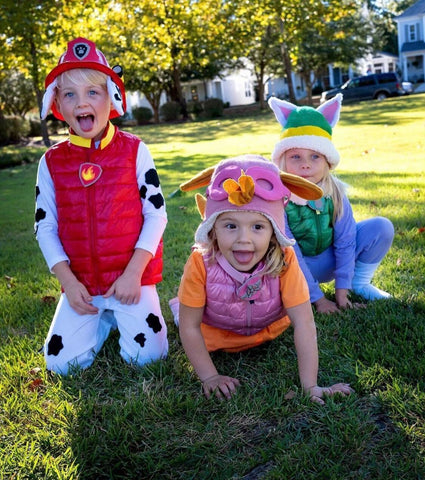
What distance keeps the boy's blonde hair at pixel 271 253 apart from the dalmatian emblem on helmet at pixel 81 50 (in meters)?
1.18

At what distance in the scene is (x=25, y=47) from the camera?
59.0 feet

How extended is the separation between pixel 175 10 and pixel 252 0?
11.6 ft

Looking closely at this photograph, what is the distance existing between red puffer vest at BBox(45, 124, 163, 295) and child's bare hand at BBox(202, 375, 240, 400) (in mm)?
853

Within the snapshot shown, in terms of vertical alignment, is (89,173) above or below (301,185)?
above

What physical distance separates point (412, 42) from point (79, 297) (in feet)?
164

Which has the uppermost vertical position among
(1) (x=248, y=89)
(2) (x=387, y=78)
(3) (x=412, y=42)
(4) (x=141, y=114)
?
(3) (x=412, y=42)

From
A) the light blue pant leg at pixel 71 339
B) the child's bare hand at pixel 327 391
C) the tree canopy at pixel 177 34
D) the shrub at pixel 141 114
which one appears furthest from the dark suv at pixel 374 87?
the child's bare hand at pixel 327 391

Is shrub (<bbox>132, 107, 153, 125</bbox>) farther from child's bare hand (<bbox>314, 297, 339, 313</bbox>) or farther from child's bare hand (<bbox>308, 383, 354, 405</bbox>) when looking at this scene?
child's bare hand (<bbox>308, 383, 354, 405</bbox>)

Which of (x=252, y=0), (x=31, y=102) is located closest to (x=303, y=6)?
(x=252, y=0)

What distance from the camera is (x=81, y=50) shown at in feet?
9.46

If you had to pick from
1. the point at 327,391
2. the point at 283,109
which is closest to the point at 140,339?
the point at 327,391

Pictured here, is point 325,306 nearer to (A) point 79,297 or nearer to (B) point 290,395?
(B) point 290,395

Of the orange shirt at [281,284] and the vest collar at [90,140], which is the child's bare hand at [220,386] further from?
the vest collar at [90,140]

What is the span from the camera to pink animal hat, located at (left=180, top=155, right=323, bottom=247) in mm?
2191
